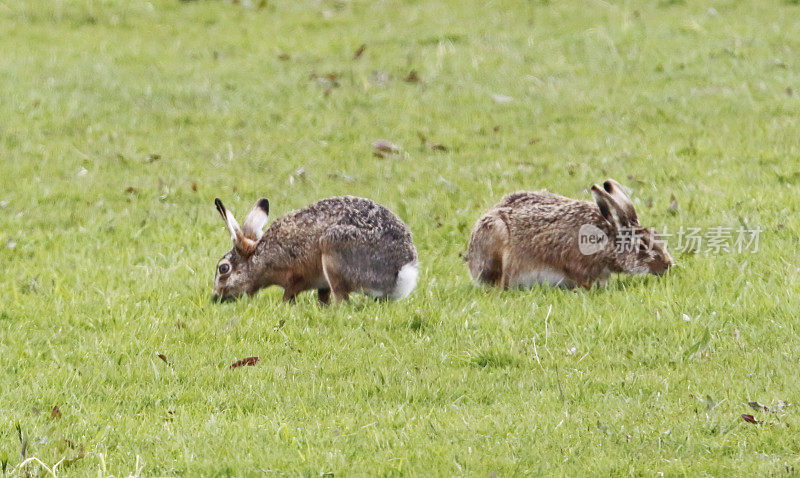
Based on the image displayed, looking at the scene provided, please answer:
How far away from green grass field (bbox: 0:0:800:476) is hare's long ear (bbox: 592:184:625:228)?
1.94 ft

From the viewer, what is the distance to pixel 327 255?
9633 mm

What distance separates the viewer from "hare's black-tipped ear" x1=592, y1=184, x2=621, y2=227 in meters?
9.67

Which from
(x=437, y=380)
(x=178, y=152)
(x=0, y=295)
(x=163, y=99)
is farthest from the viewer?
(x=163, y=99)

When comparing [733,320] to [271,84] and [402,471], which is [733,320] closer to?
[402,471]

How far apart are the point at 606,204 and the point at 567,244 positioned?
50cm

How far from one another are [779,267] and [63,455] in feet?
21.7

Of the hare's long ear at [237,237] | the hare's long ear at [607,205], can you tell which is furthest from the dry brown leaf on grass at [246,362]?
the hare's long ear at [607,205]

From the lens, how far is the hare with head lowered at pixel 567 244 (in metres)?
9.77

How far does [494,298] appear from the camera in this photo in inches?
380

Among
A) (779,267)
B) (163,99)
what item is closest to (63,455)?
(779,267)

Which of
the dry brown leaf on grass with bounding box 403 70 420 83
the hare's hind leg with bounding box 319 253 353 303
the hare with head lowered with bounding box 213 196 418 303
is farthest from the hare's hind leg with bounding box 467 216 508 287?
the dry brown leaf on grass with bounding box 403 70 420 83

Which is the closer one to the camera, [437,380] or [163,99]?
[437,380]

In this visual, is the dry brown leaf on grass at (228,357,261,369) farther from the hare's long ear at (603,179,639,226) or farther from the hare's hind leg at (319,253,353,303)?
the hare's long ear at (603,179,639,226)
